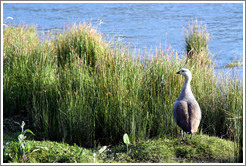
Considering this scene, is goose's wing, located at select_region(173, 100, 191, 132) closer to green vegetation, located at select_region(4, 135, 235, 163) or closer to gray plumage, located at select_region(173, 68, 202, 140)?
gray plumage, located at select_region(173, 68, 202, 140)

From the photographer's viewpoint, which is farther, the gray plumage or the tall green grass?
the tall green grass

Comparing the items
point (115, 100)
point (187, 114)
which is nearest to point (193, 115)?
point (187, 114)

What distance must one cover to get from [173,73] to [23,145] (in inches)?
93.2

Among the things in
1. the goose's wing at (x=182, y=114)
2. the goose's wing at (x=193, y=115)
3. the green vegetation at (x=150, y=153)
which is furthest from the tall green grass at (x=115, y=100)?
the goose's wing at (x=182, y=114)

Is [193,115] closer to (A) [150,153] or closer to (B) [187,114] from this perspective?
(B) [187,114]

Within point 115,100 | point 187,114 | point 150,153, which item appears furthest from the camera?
point 115,100

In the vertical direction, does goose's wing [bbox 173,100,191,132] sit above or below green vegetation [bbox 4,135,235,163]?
above

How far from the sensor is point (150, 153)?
13.8 ft

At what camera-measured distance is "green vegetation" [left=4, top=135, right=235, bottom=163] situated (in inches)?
155

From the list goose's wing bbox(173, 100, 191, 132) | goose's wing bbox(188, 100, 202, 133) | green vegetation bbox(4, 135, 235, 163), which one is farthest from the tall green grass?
goose's wing bbox(173, 100, 191, 132)

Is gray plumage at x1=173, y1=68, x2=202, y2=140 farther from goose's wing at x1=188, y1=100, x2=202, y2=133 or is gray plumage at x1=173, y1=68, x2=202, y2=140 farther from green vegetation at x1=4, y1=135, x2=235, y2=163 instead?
green vegetation at x1=4, y1=135, x2=235, y2=163

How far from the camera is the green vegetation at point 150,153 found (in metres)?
3.94

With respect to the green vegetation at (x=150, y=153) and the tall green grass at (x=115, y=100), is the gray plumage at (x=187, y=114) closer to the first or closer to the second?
the green vegetation at (x=150, y=153)

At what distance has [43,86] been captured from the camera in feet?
18.4
